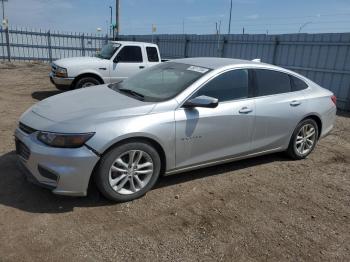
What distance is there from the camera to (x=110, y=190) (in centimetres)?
362

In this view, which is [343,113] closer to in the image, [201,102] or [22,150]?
[201,102]

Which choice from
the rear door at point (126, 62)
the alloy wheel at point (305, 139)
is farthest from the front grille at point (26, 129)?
the rear door at point (126, 62)

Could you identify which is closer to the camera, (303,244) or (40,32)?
(303,244)

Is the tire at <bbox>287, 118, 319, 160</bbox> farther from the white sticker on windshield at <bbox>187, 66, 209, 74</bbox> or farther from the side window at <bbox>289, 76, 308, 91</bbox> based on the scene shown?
the white sticker on windshield at <bbox>187, 66, 209, 74</bbox>

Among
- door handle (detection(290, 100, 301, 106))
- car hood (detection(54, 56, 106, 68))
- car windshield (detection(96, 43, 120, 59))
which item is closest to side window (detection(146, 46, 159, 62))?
car windshield (detection(96, 43, 120, 59))

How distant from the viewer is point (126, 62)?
390 inches

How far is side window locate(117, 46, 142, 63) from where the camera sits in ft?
32.3

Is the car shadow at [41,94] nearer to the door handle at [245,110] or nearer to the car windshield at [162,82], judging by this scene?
the car windshield at [162,82]

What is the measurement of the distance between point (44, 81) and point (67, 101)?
1043 centimetres

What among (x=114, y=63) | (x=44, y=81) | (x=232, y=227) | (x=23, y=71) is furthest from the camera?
(x=23, y=71)

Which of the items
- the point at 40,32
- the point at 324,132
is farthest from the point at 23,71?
the point at 324,132

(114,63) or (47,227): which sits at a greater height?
(114,63)

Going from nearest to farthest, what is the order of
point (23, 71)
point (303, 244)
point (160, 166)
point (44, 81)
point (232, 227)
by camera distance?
point (303, 244) → point (232, 227) → point (160, 166) → point (44, 81) → point (23, 71)

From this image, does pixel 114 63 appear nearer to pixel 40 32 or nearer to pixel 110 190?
pixel 110 190
